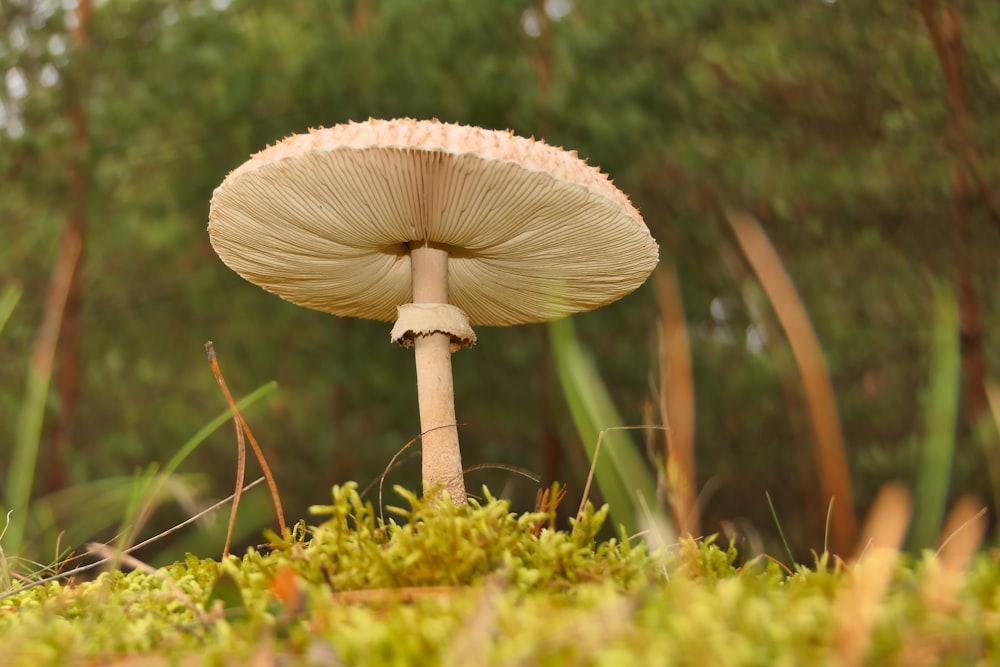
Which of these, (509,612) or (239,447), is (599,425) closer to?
(509,612)

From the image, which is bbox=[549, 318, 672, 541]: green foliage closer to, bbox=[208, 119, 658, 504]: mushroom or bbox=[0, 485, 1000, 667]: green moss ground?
bbox=[0, 485, 1000, 667]: green moss ground

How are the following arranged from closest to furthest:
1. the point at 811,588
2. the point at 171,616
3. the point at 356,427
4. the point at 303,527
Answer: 1. the point at 811,588
2. the point at 171,616
3. the point at 303,527
4. the point at 356,427

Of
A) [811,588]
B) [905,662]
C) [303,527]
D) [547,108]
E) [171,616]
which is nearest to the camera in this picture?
[905,662]

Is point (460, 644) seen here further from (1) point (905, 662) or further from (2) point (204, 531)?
(2) point (204, 531)

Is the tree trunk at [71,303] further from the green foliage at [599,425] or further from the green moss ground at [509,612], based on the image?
the green foliage at [599,425]

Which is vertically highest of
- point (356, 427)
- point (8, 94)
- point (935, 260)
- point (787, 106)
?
point (8, 94)

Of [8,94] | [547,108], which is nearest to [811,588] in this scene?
[547,108]

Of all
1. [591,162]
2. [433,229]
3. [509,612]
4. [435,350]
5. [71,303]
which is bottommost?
[509,612]

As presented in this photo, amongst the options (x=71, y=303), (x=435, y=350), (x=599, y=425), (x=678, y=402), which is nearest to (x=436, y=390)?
(x=435, y=350)
